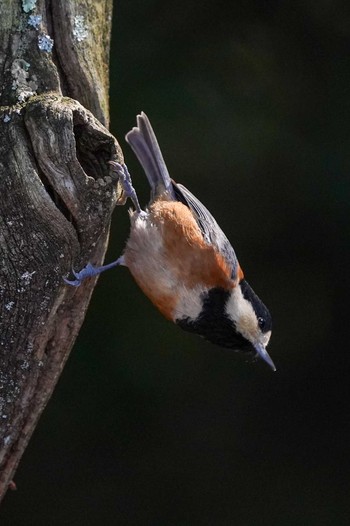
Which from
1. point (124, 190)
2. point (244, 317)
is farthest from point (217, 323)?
point (124, 190)

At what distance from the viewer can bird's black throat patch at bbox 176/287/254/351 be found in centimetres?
315

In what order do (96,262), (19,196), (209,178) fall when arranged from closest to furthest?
(19,196) → (96,262) → (209,178)

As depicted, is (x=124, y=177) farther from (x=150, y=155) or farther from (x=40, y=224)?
(x=150, y=155)

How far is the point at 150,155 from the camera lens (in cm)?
341

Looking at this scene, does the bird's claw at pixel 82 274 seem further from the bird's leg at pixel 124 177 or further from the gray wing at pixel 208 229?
the gray wing at pixel 208 229

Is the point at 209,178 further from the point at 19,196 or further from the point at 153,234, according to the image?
the point at 19,196

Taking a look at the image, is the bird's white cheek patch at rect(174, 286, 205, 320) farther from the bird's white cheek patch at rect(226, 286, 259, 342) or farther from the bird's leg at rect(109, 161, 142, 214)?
the bird's leg at rect(109, 161, 142, 214)

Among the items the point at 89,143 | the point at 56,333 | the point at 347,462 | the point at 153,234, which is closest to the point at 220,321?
→ the point at 153,234

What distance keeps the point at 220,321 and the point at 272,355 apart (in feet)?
3.99

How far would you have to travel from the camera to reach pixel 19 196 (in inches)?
100

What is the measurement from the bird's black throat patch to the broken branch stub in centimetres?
52

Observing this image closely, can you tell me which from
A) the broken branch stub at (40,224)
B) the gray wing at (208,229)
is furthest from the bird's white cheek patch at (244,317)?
the broken branch stub at (40,224)

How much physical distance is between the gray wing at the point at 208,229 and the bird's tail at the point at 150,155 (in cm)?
5

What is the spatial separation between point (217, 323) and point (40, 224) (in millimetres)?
851
